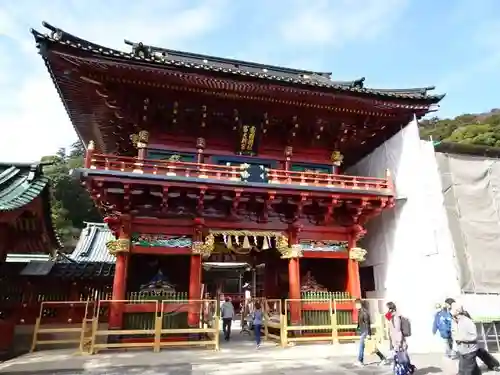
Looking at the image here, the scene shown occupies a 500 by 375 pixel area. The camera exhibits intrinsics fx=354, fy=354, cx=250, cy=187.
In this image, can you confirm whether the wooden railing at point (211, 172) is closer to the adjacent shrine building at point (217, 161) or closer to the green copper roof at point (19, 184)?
the adjacent shrine building at point (217, 161)

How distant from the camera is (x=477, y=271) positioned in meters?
13.2

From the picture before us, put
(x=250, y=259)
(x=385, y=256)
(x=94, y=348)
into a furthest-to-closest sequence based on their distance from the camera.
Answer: (x=250, y=259)
(x=385, y=256)
(x=94, y=348)

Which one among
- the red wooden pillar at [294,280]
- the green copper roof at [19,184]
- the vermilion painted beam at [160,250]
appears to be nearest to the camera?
the green copper roof at [19,184]

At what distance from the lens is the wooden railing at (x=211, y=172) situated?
12.9 meters

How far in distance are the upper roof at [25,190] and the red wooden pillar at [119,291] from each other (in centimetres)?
254

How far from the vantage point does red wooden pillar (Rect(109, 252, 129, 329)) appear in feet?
39.5

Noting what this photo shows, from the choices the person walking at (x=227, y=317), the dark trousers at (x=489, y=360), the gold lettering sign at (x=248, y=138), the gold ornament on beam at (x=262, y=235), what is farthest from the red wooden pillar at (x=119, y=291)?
the dark trousers at (x=489, y=360)

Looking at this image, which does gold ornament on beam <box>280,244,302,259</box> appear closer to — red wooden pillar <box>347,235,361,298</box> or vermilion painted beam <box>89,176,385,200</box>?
vermilion painted beam <box>89,176,385,200</box>

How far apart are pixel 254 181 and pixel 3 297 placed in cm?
1075

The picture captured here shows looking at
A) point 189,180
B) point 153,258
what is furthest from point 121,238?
point 189,180

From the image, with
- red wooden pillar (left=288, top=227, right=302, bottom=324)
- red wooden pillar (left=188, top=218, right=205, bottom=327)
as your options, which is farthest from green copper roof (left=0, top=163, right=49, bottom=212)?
red wooden pillar (left=288, top=227, right=302, bottom=324)

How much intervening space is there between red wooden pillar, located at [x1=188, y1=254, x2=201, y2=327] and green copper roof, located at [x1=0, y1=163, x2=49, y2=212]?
571 cm

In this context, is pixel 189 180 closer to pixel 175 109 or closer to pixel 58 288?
pixel 175 109

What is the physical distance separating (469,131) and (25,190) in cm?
5177
